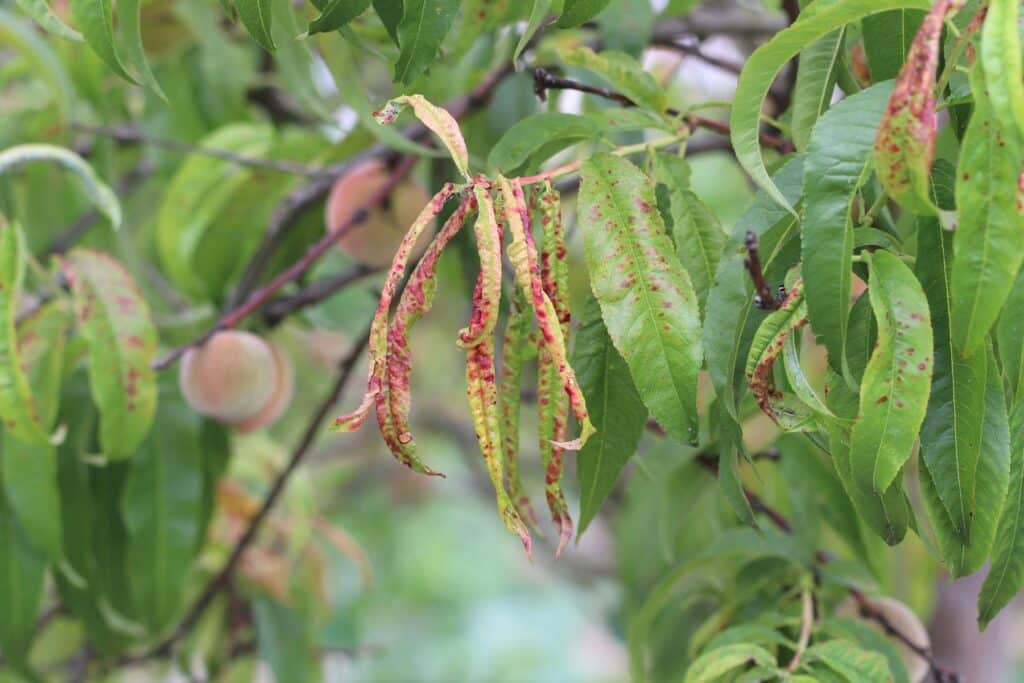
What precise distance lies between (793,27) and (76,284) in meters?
0.64

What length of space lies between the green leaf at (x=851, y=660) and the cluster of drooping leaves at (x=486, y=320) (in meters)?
0.22

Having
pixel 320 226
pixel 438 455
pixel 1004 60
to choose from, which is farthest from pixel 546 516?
pixel 1004 60

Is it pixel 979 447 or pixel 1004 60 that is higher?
pixel 1004 60

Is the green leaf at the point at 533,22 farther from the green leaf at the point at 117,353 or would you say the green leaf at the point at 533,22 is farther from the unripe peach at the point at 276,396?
the unripe peach at the point at 276,396

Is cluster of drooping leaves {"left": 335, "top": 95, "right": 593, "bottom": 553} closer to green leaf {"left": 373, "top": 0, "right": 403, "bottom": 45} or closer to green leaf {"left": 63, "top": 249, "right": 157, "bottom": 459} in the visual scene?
green leaf {"left": 373, "top": 0, "right": 403, "bottom": 45}

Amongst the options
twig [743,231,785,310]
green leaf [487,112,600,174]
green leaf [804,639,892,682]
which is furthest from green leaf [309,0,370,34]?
green leaf [804,639,892,682]

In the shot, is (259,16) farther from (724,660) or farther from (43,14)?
(724,660)

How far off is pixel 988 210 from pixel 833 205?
6 cm

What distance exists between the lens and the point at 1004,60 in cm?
42

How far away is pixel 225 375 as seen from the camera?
100 cm

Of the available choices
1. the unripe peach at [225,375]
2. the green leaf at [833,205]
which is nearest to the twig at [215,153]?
the unripe peach at [225,375]

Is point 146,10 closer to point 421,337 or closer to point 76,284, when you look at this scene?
point 76,284

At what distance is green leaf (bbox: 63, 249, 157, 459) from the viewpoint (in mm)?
896

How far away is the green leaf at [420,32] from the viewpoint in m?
0.54
